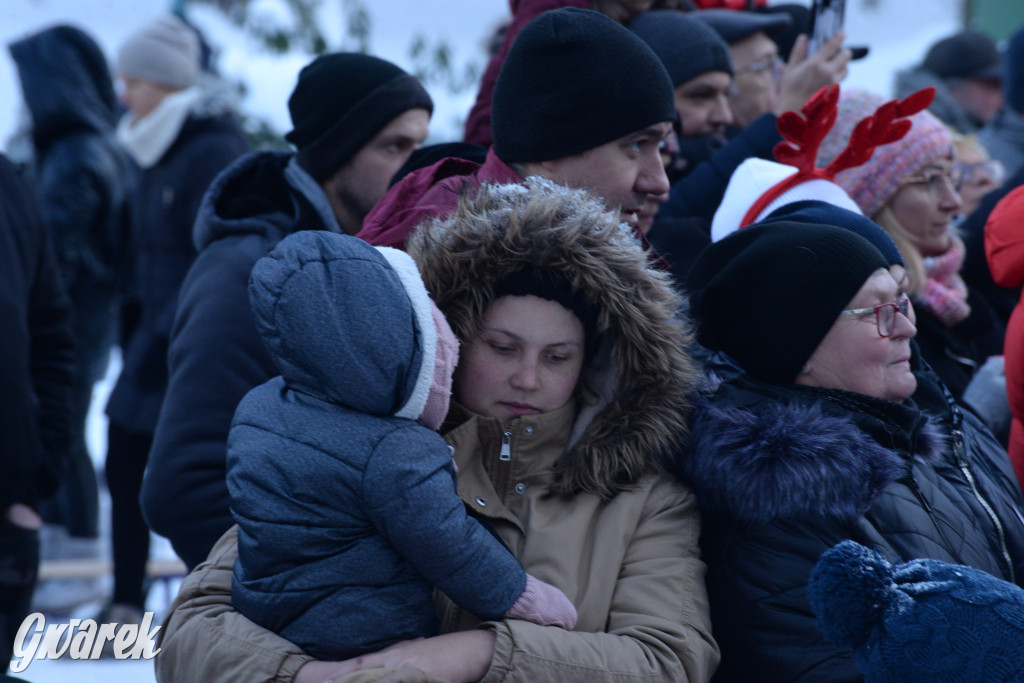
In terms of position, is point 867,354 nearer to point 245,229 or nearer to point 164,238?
point 245,229

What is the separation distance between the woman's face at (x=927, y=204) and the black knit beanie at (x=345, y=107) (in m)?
1.47

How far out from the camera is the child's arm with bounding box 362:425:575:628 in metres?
1.66

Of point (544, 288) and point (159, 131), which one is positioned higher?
point (544, 288)

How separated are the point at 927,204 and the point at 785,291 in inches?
55.4

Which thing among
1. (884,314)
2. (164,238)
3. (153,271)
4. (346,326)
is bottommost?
(153,271)

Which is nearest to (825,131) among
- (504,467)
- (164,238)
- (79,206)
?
(504,467)

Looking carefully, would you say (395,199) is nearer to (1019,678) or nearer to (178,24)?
(1019,678)

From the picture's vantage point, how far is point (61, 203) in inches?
178

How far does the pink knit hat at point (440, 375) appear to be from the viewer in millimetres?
1774

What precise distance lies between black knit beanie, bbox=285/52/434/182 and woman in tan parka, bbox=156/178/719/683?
2.90 feet

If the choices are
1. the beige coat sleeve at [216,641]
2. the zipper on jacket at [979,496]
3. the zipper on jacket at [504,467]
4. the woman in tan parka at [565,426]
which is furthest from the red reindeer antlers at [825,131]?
the beige coat sleeve at [216,641]

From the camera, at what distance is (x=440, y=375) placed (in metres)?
1.78

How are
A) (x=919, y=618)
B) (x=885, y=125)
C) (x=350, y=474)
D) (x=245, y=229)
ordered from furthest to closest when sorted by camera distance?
(x=885, y=125) < (x=245, y=229) < (x=350, y=474) < (x=919, y=618)

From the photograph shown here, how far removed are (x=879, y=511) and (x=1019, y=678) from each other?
20.9 inches
